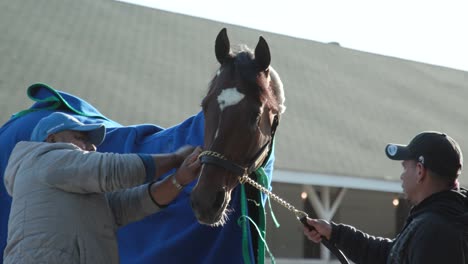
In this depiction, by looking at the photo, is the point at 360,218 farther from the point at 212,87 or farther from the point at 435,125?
the point at 212,87

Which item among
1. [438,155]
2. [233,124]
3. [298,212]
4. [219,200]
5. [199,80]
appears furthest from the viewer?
[199,80]

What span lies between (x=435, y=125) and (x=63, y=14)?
7592 mm

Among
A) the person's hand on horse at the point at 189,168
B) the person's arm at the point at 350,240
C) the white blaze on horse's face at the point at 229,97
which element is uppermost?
the white blaze on horse's face at the point at 229,97

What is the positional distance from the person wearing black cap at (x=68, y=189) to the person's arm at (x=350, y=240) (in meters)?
0.84

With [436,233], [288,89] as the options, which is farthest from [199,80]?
[436,233]

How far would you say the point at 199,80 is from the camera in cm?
1171

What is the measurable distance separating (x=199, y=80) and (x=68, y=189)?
8.89 meters

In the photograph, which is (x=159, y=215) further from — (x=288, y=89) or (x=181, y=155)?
(x=288, y=89)

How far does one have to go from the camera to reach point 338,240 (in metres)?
3.53

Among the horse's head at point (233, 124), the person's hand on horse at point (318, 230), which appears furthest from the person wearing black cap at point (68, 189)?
the person's hand on horse at point (318, 230)

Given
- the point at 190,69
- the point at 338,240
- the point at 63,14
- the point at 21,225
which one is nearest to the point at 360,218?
the point at 190,69

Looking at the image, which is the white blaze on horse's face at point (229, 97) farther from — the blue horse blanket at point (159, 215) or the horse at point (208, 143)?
the blue horse blanket at point (159, 215)

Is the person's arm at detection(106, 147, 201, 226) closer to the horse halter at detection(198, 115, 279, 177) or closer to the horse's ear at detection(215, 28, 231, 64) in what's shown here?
the horse halter at detection(198, 115, 279, 177)

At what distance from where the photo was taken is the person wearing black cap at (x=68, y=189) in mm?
2816
